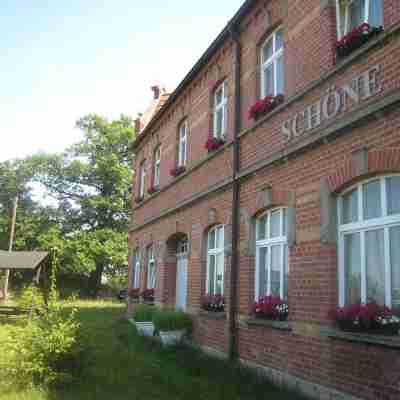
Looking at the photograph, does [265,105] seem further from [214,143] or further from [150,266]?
[150,266]

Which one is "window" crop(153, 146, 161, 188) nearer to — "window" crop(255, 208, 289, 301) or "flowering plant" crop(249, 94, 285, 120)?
"flowering plant" crop(249, 94, 285, 120)

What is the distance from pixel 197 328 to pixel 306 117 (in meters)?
5.73

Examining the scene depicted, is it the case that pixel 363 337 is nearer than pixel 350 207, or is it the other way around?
pixel 363 337

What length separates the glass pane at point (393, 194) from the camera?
19.0ft

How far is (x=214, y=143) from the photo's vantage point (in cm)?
1084

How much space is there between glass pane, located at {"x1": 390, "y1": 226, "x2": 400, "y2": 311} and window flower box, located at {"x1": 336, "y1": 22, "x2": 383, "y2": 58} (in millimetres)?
2655

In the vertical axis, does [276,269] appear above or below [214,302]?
above

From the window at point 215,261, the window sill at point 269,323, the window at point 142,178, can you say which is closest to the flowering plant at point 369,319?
the window sill at point 269,323

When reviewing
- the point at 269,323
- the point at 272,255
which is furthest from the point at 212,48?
the point at 269,323

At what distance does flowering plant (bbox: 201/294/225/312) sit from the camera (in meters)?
9.80

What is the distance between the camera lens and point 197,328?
1080cm

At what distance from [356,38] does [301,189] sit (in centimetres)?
235

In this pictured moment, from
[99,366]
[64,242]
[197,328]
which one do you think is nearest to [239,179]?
[197,328]

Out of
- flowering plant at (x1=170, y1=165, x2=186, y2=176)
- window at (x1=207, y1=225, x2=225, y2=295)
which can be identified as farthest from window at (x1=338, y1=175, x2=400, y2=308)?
flowering plant at (x1=170, y1=165, x2=186, y2=176)
